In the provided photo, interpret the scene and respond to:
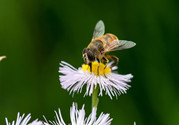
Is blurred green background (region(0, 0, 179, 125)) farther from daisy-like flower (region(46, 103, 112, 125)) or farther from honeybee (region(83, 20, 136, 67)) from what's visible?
daisy-like flower (region(46, 103, 112, 125))

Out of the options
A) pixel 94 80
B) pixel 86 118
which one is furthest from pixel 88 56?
pixel 86 118

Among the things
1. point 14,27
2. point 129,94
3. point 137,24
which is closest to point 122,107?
point 129,94

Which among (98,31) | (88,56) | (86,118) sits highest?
(98,31)

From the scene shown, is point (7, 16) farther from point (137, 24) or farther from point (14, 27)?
point (137, 24)

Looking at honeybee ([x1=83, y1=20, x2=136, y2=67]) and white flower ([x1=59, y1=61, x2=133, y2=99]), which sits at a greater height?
honeybee ([x1=83, y1=20, x2=136, y2=67])

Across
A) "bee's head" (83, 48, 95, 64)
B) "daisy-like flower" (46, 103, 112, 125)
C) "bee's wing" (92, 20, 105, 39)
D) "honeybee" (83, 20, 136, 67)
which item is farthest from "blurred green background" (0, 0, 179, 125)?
"daisy-like flower" (46, 103, 112, 125)

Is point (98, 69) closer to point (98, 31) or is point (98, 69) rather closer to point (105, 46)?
point (105, 46)
